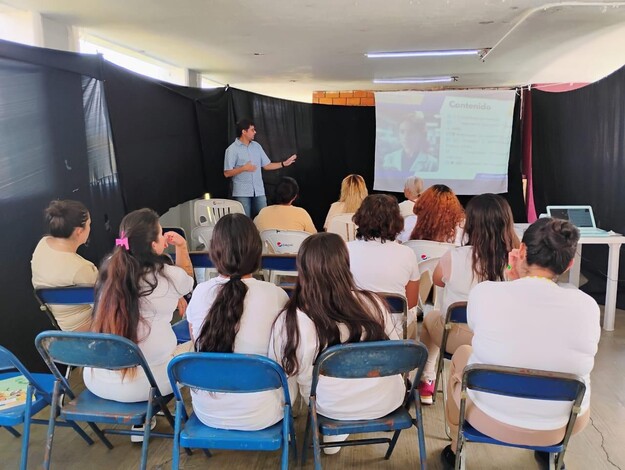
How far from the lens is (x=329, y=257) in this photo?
1652 mm

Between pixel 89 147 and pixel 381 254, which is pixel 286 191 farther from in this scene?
pixel 381 254

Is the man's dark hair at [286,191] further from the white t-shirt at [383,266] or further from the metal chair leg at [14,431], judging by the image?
the metal chair leg at [14,431]

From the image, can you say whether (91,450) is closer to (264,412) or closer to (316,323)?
(264,412)

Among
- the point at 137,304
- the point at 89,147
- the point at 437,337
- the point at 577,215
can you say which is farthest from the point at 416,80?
the point at 137,304

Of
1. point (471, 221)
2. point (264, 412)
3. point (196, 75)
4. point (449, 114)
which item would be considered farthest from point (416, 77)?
point (264, 412)

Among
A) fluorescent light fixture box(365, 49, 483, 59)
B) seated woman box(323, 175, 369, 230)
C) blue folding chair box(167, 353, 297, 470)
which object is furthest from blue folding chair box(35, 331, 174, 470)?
fluorescent light fixture box(365, 49, 483, 59)

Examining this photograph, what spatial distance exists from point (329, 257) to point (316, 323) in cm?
23

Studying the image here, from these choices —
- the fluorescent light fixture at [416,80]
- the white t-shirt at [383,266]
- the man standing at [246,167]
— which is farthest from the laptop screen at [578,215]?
the fluorescent light fixture at [416,80]

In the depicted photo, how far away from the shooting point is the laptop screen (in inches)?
155

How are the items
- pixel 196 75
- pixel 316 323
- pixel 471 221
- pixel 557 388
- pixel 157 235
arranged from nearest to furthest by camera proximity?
pixel 557 388 < pixel 316 323 < pixel 157 235 < pixel 471 221 < pixel 196 75

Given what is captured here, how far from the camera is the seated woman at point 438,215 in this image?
3.02m

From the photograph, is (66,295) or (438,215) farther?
(438,215)

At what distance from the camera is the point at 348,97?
354 inches

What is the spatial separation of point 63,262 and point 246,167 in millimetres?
3103
